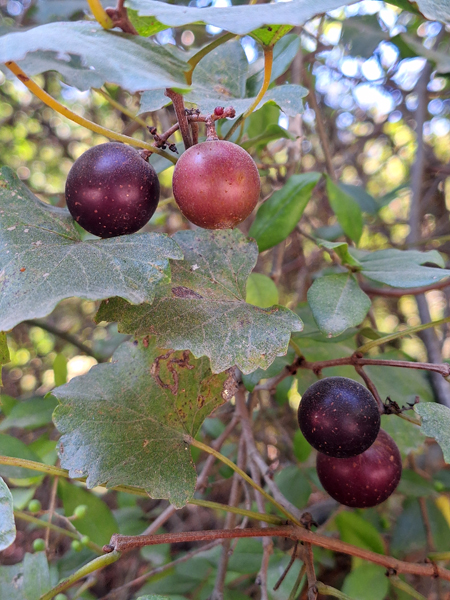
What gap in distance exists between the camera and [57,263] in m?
0.55

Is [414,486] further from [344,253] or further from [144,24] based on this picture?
[144,24]

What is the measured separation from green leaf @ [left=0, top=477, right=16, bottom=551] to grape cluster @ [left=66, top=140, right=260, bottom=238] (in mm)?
343

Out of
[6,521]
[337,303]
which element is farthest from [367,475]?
[6,521]

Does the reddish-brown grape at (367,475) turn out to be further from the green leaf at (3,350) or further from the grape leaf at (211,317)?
the green leaf at (3,350)

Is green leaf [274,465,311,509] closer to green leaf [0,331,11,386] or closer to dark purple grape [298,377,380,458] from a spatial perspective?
dark purple grape [298,377,380,458]

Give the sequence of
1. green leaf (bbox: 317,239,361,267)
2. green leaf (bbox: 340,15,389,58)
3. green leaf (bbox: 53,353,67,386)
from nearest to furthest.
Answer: green leaf (bbox: 317,239,361,267), green leaf (bbox: 53,353,67,386), green leaf (bbox: 340,15,389,58)

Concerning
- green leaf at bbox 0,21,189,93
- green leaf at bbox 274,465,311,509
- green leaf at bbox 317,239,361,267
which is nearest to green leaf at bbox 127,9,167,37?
green leaf at bbox 0,21,189,93

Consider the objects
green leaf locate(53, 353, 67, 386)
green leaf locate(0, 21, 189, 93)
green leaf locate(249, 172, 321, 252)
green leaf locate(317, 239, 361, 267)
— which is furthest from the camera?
green leaf locate(53, 353, 67, 386)

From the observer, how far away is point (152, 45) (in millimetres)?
531

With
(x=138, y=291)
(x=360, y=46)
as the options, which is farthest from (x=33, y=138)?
(x=138, y=291)

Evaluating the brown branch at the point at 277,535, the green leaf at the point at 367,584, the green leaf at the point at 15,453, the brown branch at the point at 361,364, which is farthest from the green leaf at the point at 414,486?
the green leaf at the point at 15,453

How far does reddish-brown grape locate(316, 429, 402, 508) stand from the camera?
0.73 m

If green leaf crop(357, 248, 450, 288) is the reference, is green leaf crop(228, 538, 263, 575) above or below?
below

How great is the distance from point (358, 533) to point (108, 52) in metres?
1.05
